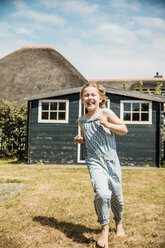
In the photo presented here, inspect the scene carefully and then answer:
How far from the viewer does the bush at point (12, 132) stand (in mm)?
11828

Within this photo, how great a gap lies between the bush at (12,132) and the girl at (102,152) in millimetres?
9336

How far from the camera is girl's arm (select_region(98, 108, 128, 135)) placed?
2611 mm

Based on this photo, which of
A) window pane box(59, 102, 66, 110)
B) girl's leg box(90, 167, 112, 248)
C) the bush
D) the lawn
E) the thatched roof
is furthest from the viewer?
the thatched roof

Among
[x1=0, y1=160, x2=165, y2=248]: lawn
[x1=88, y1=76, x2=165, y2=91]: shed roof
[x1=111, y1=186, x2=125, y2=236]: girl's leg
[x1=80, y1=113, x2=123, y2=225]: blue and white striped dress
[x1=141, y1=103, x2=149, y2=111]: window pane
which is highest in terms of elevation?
[x1=88, y1=76, x2=165, y2=91]: shed roof

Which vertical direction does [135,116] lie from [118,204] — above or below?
above

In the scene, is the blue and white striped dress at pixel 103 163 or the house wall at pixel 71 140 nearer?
the blue and white striped dress at pixel 103 163

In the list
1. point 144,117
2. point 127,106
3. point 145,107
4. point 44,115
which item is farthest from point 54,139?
point 145,107

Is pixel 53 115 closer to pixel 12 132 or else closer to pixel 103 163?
pixel 12 132

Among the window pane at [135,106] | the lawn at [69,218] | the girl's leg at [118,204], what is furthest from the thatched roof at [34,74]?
the girl's leg at [118,204]

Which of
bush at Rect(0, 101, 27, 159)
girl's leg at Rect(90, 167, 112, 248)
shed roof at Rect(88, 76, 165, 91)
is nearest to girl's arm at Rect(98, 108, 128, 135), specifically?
girl's leg at Rect(90, 167, 112, 248)

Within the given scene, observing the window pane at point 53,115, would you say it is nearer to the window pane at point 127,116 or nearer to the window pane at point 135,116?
the window pane at point 127,116

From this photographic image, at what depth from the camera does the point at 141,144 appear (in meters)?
10.3

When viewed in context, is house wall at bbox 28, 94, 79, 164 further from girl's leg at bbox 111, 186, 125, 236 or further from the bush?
girl's leg at bbox 111, 186, 125, 236

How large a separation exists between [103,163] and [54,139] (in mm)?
8024
